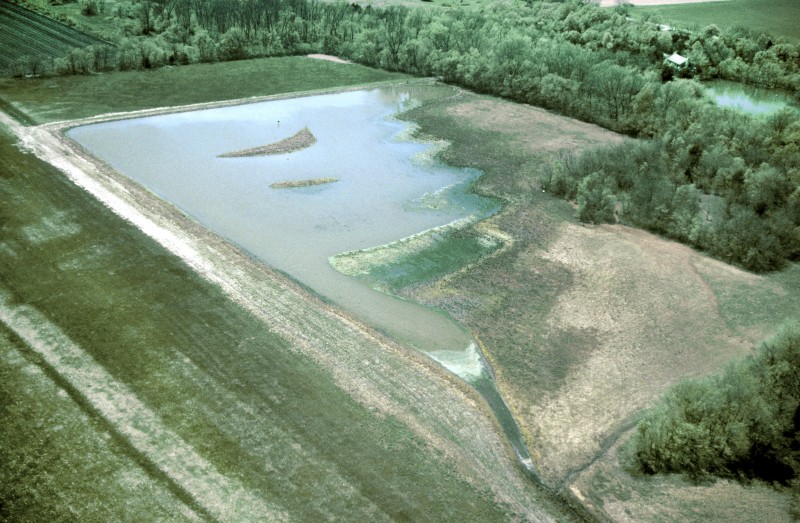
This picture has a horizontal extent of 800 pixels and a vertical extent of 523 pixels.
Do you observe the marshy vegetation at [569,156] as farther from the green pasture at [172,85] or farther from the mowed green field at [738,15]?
the mowed green field at [738,15]

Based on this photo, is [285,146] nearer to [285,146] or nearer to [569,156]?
[285,146]

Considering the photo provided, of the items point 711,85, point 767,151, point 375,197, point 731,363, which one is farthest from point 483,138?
point 731,363

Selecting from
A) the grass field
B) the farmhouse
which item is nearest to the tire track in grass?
the grass field

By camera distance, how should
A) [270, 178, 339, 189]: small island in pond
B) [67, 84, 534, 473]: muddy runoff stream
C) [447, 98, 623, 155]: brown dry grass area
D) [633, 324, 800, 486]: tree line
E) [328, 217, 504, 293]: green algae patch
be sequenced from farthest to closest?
[447, 98, 623, 155]: brown dry grass area, [270, 178, 339, 189]: small island in pond, [328, 217, 504, 293]: green algae patch, [67, 84, 534, 473]: muddy runoff stream, [633, 324, 800, 486]: tree line

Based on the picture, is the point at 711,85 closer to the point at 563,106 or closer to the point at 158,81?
the point at 563,106

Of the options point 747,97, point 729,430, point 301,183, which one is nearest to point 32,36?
point 301,183

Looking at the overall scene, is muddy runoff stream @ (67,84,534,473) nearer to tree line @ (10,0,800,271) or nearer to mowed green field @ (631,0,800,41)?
tree line @ (10,0,800,271)
